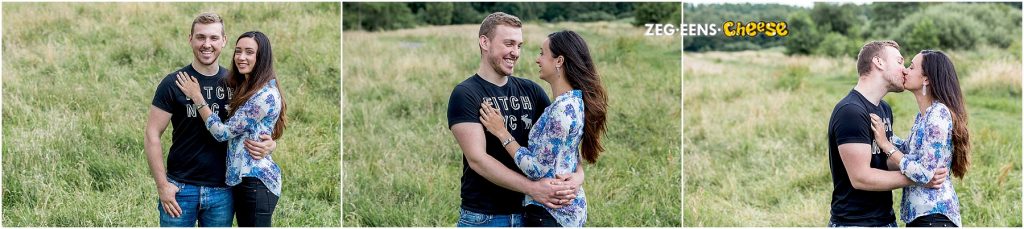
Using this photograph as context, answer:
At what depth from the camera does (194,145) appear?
5.43 meters

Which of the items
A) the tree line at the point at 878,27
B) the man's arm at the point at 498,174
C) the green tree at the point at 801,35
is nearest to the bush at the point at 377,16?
the tree line at the point at 878,27

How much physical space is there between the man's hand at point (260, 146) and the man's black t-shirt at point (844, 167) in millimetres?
2736

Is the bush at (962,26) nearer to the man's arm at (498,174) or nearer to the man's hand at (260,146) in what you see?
the man's arm at (498,174)

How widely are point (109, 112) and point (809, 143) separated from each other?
571 cm

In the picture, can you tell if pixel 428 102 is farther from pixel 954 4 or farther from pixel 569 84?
pixel 954 4

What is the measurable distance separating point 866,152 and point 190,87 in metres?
3.18

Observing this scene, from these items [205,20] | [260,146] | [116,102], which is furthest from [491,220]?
[116,102]

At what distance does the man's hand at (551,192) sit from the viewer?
187 inches

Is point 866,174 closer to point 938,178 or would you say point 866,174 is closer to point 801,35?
point 938,178

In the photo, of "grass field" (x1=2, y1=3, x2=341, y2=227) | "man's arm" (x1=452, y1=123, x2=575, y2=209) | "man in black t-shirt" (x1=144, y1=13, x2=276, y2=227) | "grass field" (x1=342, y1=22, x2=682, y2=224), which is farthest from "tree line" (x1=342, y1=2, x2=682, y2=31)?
"man's arm" (x1=452, y1=123, x2=575, y2=209)

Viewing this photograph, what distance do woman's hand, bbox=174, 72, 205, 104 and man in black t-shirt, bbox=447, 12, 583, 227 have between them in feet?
4.24

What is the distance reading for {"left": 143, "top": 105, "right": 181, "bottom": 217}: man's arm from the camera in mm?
5414

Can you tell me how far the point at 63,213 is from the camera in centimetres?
704

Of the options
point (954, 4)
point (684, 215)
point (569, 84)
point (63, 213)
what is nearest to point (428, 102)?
point (684, 215)
